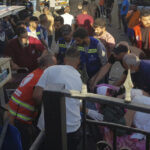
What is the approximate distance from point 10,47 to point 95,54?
4.68 ft

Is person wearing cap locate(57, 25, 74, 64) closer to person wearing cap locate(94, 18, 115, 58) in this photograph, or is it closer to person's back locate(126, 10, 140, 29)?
person wearing cap locate(94, 18, 115, 58)

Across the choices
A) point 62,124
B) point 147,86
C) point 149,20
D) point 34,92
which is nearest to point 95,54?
point 147,86

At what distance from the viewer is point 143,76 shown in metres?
3.09

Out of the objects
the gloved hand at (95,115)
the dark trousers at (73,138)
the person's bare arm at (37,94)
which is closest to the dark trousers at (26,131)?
the person's bare arm at (37,94)

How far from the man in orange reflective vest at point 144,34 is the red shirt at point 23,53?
1.77 meters

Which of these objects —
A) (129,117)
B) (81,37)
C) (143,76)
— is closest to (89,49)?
(81,37)

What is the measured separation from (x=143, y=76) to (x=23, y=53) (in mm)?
2025

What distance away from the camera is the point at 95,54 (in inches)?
148

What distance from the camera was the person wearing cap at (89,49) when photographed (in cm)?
370

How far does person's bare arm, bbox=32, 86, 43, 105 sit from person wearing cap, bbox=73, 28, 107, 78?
1365 mm

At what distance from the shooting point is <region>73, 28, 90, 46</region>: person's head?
3664mm

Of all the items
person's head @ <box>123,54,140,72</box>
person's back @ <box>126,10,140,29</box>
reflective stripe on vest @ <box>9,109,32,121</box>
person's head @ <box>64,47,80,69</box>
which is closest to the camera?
person's head @ <box>64,47,80,69</box>

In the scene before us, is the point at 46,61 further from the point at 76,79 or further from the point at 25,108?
the point at 76,79

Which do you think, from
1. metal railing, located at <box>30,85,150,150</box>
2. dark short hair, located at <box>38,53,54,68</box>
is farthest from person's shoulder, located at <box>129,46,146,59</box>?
metal railing, located at <box>30,85,150,150</box>
